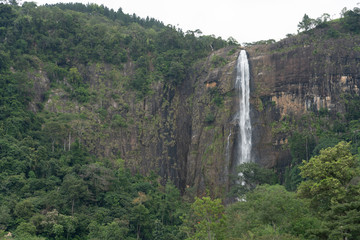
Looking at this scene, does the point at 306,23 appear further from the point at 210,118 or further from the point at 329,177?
the point at 329,177

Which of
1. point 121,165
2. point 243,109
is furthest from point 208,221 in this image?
point 243,109

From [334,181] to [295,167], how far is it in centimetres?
2130

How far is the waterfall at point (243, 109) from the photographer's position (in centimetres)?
5131

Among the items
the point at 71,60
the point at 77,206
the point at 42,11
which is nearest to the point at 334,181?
the point at 77,206

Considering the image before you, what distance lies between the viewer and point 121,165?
5053 centimetres

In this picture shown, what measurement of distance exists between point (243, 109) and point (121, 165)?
15.9 meters

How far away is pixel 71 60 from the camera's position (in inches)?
2349

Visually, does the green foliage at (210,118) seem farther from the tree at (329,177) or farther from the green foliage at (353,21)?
the tree at (329,177)

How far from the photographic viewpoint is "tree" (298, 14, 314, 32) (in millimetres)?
55188

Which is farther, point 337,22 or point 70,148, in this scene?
point 337,22

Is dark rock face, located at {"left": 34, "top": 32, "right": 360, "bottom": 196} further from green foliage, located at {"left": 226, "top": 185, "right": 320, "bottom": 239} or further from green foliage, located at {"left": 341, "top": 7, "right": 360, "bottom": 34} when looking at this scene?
green foliage, located at {"left": 226, "top": 185, "right": 320, "bottom": 239}

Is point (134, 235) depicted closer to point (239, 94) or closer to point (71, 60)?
point (239, 94)

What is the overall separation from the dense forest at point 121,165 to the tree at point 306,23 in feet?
0.45

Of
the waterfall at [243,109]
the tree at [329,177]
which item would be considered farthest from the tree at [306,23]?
the tree at [329,177]
